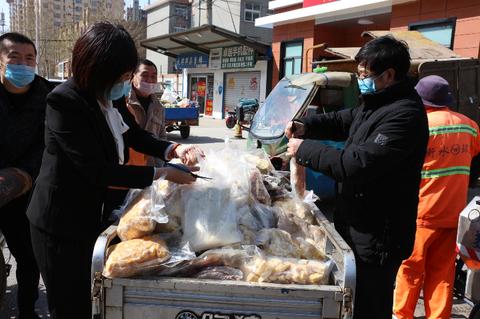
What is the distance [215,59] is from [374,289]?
2361cm

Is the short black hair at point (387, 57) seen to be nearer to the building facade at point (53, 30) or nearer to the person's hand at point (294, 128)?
the person's hand at point (294, 128)

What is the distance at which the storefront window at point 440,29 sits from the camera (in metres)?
11.2

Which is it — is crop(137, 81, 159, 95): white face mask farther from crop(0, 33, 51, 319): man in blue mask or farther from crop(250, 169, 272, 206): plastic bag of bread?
crop(250, 169, 272, 206): plastic bag of bread

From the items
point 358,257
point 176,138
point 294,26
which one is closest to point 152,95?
point 358,257

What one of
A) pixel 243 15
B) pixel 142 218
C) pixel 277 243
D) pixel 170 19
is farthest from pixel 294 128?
pixel 170 19

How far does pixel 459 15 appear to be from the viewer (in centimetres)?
1098

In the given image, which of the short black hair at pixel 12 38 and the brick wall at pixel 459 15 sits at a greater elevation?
the brick wall at pixel 459 15

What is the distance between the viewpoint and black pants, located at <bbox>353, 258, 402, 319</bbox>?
210cm

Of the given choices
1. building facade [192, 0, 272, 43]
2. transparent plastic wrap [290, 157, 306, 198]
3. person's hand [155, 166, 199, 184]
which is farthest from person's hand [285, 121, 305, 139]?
building facade [192, 0, 272, 43]

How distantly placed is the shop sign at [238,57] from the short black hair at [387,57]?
19056mm

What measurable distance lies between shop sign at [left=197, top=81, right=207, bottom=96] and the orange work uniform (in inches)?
967

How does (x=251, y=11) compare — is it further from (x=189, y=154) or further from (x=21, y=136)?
(x=189, y=154)

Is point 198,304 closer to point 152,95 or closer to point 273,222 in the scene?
point 273,222

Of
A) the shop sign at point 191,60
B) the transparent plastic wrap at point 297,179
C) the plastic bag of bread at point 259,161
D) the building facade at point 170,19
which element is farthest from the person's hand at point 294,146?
the building facade at point 170,19
